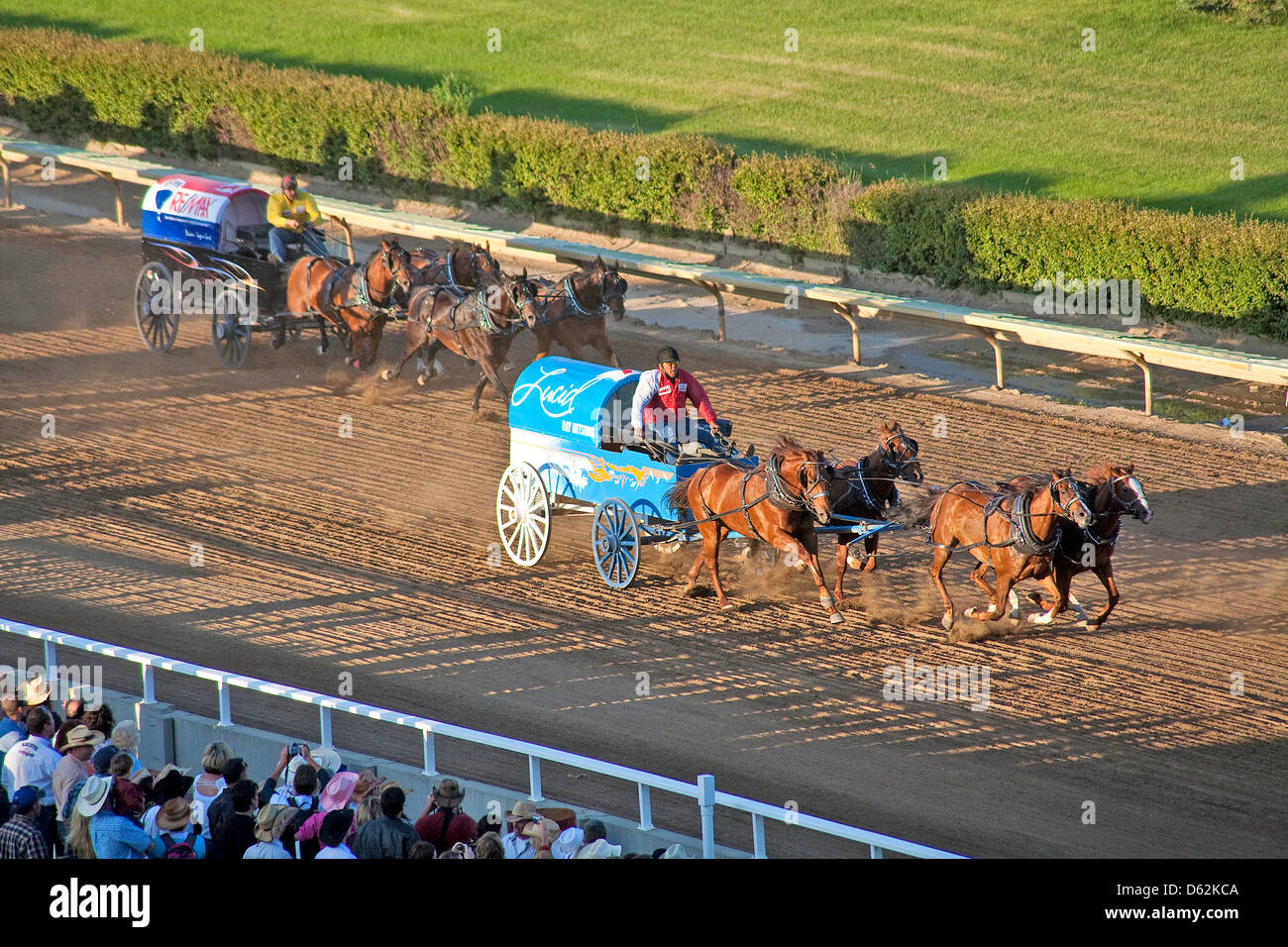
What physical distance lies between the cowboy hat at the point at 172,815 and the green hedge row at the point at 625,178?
13992mm

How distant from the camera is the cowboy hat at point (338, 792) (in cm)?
749

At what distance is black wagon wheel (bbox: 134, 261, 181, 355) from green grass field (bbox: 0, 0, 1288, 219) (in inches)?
426

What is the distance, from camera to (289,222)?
17438 millimetres

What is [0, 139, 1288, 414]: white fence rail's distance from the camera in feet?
52.6

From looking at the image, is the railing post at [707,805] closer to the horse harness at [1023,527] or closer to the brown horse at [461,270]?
the horse harness at [1023,527]

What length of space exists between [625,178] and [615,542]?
11198 millimetres

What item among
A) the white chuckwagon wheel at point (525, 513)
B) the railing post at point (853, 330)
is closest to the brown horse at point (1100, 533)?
the white chuckwagon wheel at point (525, 513)

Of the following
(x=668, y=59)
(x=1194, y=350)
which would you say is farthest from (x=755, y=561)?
(x=668, y=59)

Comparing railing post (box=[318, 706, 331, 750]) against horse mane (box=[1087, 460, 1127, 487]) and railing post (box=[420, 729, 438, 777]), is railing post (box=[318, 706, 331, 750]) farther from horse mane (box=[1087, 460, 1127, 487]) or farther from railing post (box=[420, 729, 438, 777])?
horse mane (box=[1087, 460, 1127, 487])

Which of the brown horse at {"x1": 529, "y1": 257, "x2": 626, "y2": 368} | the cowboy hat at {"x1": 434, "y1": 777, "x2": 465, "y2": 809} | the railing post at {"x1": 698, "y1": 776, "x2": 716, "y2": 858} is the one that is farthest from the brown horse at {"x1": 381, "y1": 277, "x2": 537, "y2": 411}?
the cowboy hat at {"x1": 434, "y1": 777, "x2": 465, "y2": 809}

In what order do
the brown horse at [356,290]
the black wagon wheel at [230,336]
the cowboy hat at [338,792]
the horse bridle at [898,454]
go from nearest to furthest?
the cowboy hat at [338,792] < the horse bridle at [898,454] < the brown horse at [356,290] < the black wagon wheel at [230,336]

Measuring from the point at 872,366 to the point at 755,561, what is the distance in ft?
19.0

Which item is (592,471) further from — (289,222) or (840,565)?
(289,222)

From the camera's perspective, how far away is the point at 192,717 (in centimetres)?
945
